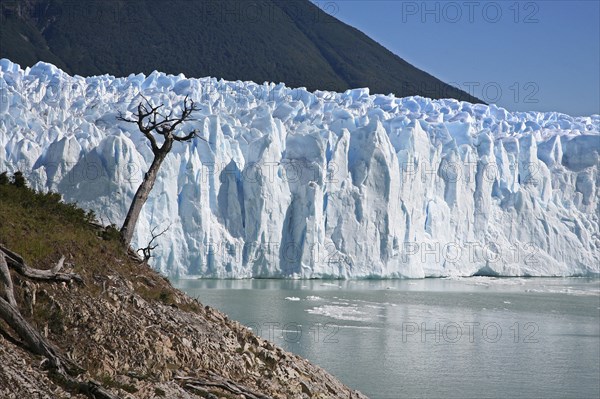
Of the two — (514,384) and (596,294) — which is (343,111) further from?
(514,384)

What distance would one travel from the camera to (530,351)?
14422 millimetres

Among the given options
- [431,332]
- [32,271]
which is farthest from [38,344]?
[431,332]

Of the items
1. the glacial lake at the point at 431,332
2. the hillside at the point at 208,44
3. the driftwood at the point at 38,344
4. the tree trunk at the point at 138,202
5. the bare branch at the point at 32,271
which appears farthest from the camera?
the hillside at the point at 208,44

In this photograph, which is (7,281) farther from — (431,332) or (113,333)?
(431,332)

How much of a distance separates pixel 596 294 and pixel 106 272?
19.8 meters

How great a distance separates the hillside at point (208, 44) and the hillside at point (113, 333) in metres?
51.8

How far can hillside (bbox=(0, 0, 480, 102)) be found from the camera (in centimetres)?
6291

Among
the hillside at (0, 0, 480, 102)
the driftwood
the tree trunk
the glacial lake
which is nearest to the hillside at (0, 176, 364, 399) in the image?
the driftwood

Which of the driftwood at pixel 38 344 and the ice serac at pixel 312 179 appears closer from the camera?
the driftwood at pixel 38 344

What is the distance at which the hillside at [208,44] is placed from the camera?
2477 inches

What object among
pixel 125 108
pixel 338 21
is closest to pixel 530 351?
pixel 125 108

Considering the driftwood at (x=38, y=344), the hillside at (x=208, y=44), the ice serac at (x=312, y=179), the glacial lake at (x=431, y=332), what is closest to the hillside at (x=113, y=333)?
the driftwood at (x=38, y=344)

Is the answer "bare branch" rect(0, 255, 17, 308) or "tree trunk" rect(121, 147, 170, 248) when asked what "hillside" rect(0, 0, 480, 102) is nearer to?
"tree trunk" rect(121, 147, 170, 248)

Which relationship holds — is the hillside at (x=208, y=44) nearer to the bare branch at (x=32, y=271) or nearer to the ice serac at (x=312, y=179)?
the ice serac at (x=312, y=179)
